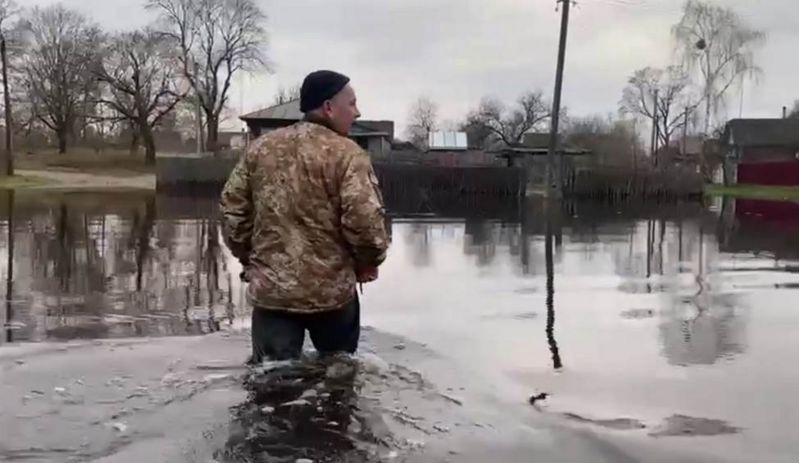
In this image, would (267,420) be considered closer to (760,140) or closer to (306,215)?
(306,215)

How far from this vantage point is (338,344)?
5281mm

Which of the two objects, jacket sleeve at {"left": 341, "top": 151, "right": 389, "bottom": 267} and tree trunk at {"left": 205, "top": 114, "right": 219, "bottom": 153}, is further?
tree trunk at {"left": 205, "top": 114, "right": 219, "bottom": 153}

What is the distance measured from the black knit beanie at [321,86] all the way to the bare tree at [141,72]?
6781 cm

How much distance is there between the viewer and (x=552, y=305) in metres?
9.06

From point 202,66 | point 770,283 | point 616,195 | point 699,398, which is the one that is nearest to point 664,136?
point 202,66

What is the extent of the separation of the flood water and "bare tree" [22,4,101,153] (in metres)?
56.9

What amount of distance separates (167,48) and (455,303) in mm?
64678

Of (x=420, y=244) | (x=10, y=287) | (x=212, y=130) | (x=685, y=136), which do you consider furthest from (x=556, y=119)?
(x=212, y=130)

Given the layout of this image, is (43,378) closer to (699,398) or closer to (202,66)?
(699,398)

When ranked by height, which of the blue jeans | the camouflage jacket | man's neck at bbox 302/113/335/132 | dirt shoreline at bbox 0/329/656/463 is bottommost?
dirt shoreline at bbox 0/329/656/463

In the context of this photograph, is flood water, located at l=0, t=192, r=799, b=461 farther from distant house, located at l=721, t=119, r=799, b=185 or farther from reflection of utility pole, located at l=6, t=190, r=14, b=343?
distant house, located at l=721, t=119, r=799, b=185

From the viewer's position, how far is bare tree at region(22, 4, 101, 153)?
71750 millimetres

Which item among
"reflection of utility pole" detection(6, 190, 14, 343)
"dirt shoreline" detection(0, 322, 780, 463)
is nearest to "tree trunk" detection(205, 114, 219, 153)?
"reflection of utility pole" detection(6, 190, 14, 343)

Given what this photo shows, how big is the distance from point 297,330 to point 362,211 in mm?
771
